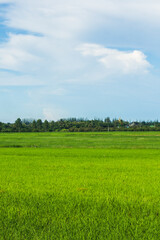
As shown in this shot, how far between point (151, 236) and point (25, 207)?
3.07m

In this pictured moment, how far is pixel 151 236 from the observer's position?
15.5ft

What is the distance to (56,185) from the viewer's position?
9117mm

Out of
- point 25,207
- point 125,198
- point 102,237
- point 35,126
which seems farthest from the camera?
point 35,126

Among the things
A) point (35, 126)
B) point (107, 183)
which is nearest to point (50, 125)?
point (35, 126)

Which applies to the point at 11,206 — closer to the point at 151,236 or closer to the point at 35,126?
the point at 151,236

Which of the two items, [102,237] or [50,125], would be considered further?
[50,125]

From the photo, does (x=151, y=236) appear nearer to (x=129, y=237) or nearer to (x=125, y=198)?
(x=129, y=237)

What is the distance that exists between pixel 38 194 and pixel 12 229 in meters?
2.52


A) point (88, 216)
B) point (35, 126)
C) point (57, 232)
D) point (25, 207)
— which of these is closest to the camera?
point (57, 232)

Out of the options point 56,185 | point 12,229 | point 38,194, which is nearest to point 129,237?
point 12,229

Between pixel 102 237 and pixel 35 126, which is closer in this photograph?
pixel 102 237

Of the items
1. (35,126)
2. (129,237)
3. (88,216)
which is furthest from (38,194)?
(35,126)

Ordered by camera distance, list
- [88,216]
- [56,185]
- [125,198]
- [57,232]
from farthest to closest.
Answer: [56,185]
[125,198]
[88,216]
[57,232]

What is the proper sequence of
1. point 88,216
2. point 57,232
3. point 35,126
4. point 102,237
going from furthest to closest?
1. point 35,126
2. point 88,216
3. point 57,232
4. point 102,237
